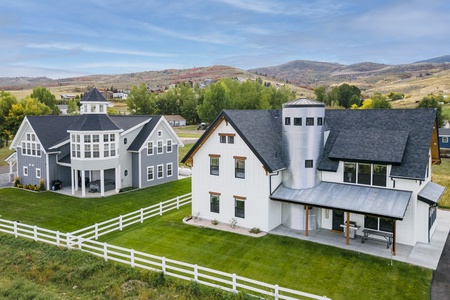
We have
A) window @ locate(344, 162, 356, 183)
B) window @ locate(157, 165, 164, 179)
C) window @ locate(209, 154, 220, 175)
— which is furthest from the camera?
window @ locate(157, 165, 164, 179)

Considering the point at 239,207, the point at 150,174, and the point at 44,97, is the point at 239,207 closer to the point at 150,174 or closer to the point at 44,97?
the point at 150,174

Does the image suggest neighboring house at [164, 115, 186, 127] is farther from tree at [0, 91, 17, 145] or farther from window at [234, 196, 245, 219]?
window at [234, 196, 245, 219]

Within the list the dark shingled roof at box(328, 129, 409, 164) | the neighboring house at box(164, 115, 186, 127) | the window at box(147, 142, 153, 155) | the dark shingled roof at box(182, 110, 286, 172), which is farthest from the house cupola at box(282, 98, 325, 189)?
the neighboring house at box(164, 115, 186, 127)

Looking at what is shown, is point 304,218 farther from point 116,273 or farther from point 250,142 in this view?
point 116,273

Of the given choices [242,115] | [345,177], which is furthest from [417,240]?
[242,115]

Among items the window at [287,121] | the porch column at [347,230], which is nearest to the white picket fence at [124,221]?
the window at [287,121]

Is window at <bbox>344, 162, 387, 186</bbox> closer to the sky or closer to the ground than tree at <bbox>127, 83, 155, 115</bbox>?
closer to the ground

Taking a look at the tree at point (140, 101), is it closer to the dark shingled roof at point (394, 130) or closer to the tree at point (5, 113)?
the tree at point (5, 113)
